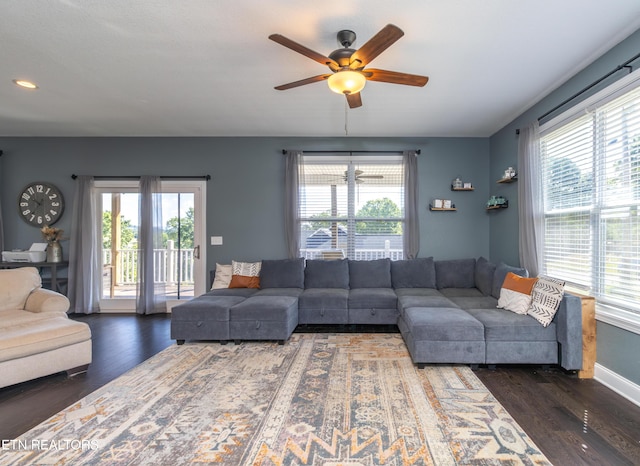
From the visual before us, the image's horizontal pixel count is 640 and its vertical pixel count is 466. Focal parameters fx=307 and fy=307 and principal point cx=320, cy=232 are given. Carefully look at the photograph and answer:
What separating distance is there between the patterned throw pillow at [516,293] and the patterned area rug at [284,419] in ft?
2.92

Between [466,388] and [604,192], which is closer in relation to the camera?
[466,388]

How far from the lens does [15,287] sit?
3.27 metres

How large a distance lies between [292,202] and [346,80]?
105 inches

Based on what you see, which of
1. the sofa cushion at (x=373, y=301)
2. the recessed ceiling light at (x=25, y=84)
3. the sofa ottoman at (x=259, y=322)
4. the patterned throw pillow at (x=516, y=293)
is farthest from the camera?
the sofa cushion at (x=373, y=301)

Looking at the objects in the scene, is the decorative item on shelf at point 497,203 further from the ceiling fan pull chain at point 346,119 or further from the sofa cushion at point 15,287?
the sofa cushion at point 15,287

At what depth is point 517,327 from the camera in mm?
2803

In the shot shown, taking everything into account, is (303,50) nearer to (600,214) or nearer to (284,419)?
(284,419)

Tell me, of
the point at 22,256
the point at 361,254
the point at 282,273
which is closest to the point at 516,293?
the point at 361,254

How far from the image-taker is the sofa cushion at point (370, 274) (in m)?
4.41

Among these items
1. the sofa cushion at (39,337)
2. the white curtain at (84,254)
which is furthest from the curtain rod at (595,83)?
the white curtain at (84,254)

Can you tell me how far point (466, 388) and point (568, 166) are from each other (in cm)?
241

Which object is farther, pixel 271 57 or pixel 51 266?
pixel 51 266

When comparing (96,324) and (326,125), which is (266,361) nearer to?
(96,324)

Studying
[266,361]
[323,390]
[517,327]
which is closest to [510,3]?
[517,327]
